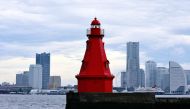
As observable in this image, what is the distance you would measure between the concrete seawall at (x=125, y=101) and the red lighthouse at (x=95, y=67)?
248cm

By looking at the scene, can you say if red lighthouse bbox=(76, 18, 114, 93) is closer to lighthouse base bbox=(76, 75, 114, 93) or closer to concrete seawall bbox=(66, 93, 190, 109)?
lighthouse base bbox=(76, 75, 114, 93)

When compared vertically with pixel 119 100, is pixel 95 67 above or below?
above

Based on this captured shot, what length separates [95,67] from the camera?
4503 cm

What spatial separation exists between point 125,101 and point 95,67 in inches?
194

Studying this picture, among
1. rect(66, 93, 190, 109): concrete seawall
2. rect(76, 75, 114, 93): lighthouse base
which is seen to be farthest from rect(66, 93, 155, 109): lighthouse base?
rect(76, 75, 114, 93): lighthouse base

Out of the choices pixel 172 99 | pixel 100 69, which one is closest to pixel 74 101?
pixel 100 69

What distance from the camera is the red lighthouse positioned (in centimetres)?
4450

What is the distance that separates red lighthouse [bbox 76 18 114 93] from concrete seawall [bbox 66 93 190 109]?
2.48 meters

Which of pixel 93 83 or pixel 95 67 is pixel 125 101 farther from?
pixel 95 67

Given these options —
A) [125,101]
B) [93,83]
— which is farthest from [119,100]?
[93,83]

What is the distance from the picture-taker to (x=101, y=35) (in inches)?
1784

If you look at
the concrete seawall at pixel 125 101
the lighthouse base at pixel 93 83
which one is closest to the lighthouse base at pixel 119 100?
the concrete seawall at pixel 125 101

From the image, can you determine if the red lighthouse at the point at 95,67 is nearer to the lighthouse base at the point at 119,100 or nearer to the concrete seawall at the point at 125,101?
the concrete seawall at the point at 125,101

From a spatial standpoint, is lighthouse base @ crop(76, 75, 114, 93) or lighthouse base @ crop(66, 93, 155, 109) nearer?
lighthouse base @ crop(66, 93, 155, 109)
